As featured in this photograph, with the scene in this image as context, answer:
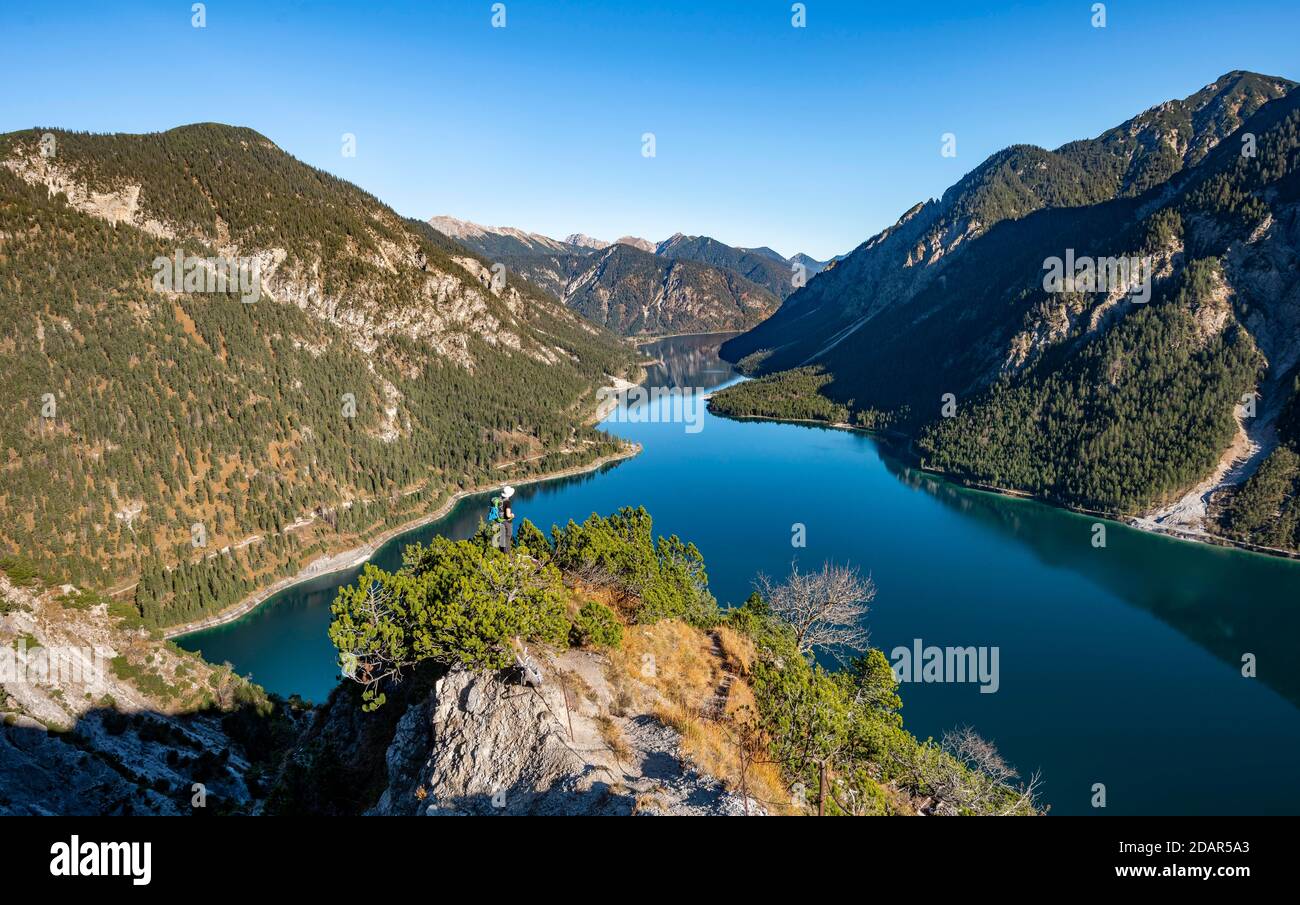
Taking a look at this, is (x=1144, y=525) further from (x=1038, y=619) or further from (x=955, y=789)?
(x=955, y=789)

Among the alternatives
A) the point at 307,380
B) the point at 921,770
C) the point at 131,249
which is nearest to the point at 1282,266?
the point at 921,770

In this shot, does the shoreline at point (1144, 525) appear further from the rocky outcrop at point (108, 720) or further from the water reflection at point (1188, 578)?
the rocky outcrop at point (108, 720)

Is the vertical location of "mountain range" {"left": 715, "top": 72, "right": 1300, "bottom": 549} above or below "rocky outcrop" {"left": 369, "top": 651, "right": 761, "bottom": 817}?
above

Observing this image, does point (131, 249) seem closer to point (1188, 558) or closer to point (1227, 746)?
point (1227, 746)

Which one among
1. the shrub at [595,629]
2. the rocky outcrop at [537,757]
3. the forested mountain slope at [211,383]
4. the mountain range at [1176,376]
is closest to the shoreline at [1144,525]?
the mountain range at [1176,376]

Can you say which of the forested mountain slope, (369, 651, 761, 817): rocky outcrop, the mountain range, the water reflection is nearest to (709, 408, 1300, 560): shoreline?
the mountain range

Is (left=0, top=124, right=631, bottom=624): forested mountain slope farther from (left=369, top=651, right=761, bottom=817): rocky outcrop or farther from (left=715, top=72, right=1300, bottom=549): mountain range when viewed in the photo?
(left=715, top=72, right=1300, bottom=549): mountain range
